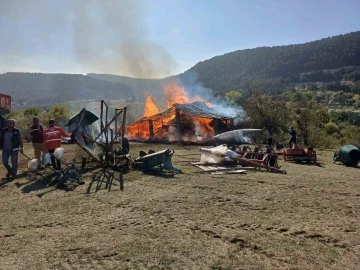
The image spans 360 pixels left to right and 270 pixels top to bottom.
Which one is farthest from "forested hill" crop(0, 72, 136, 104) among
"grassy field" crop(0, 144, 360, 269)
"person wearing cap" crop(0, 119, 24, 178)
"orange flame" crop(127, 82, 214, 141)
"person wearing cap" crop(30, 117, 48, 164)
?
"grassy field" crop(0, 144, 360, 269)

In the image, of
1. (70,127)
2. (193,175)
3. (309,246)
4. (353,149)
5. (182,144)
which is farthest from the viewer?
(182,144)

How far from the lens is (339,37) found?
108688mm

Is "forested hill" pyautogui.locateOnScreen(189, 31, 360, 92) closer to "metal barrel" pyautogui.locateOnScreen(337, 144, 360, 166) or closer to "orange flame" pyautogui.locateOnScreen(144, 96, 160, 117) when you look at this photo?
"orange flame" pyautogui.locateOnScreen(144, 96, 160, 117)

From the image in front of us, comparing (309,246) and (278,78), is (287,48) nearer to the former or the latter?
(278,78)

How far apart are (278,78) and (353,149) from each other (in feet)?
298

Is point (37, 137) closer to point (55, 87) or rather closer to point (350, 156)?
point (350, 156)

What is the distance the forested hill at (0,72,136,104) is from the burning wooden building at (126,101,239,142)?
76.1m

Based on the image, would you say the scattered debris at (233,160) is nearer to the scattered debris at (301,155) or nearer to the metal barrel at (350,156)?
the scattered debris at (301,155)

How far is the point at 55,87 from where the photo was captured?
355 feet

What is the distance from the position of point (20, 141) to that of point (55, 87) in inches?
4158

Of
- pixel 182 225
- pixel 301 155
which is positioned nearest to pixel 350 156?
pixel 301 155

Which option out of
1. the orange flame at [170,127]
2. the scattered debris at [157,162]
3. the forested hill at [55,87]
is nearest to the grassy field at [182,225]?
the scattered debris at [157,162]

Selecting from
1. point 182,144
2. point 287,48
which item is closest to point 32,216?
point 182,144

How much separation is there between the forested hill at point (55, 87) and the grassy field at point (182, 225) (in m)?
92.5
